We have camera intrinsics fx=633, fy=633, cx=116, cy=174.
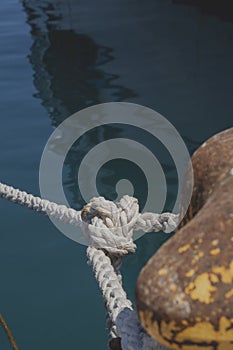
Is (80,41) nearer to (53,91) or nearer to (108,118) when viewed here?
(53,91)

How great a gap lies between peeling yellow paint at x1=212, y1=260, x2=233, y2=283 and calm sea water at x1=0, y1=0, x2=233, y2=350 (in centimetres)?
241

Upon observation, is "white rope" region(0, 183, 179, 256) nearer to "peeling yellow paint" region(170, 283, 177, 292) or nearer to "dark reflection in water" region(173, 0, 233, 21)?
"peeling yellow paint" region(170, 283, 177, 292)

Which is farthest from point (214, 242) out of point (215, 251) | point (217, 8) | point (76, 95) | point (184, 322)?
point (217, 8)

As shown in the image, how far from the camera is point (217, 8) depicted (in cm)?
752

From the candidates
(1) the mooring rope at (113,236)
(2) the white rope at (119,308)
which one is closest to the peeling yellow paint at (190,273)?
(2) the white rope at (119,308)

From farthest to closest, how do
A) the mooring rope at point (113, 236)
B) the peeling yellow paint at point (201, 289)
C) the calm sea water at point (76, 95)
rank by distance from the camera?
1. the calm sea water at point (76, 95)
2. the mooring rope at point (113, 236)
3. the peeling yellow paint at point (201, 289)

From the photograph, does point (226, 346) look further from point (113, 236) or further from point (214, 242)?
point (113, 236)

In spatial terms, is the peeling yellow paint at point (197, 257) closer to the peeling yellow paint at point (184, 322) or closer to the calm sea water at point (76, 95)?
the peeling yellow paint at point (184, 322)

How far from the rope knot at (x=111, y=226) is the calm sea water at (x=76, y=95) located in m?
1.51

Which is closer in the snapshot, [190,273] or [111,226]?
[190,273]

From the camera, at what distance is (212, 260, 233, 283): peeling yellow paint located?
0.87 meters

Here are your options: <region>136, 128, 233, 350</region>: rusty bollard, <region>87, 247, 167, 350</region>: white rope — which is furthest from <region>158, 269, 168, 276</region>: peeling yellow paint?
<region>87, 247, 167, 350</region>: white rope

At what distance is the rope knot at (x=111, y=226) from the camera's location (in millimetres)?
1784

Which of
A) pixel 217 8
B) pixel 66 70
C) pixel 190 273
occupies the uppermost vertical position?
pixel 190 273
